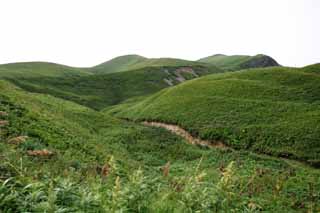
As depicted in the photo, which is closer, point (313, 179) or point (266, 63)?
point (313, 179)

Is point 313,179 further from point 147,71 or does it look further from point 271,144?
point 147,71

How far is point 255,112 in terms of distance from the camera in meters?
34.9

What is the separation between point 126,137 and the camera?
2988 cm

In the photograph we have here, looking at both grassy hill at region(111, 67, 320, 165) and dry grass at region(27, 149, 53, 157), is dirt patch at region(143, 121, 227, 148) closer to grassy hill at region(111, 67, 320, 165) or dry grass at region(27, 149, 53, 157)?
grassy hill at region(111, 67, 320, 165)

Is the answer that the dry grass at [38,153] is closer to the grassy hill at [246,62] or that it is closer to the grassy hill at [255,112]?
the grassy hill at [255,112]

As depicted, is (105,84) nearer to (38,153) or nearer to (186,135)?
(186,135)

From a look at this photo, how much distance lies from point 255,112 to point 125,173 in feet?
79.7

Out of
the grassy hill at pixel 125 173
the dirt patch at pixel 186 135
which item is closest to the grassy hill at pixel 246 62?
the dirt patch at pixel 186 135

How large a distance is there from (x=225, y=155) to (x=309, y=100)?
1769cm

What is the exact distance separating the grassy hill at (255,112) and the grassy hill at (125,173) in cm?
310

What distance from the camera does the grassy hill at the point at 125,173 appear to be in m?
5.44

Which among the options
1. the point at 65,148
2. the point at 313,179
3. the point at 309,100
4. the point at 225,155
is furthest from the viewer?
the point at 309,100

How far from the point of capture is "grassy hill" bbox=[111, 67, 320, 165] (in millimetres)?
27438

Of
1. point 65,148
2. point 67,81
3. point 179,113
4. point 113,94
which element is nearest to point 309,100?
point 179,113
